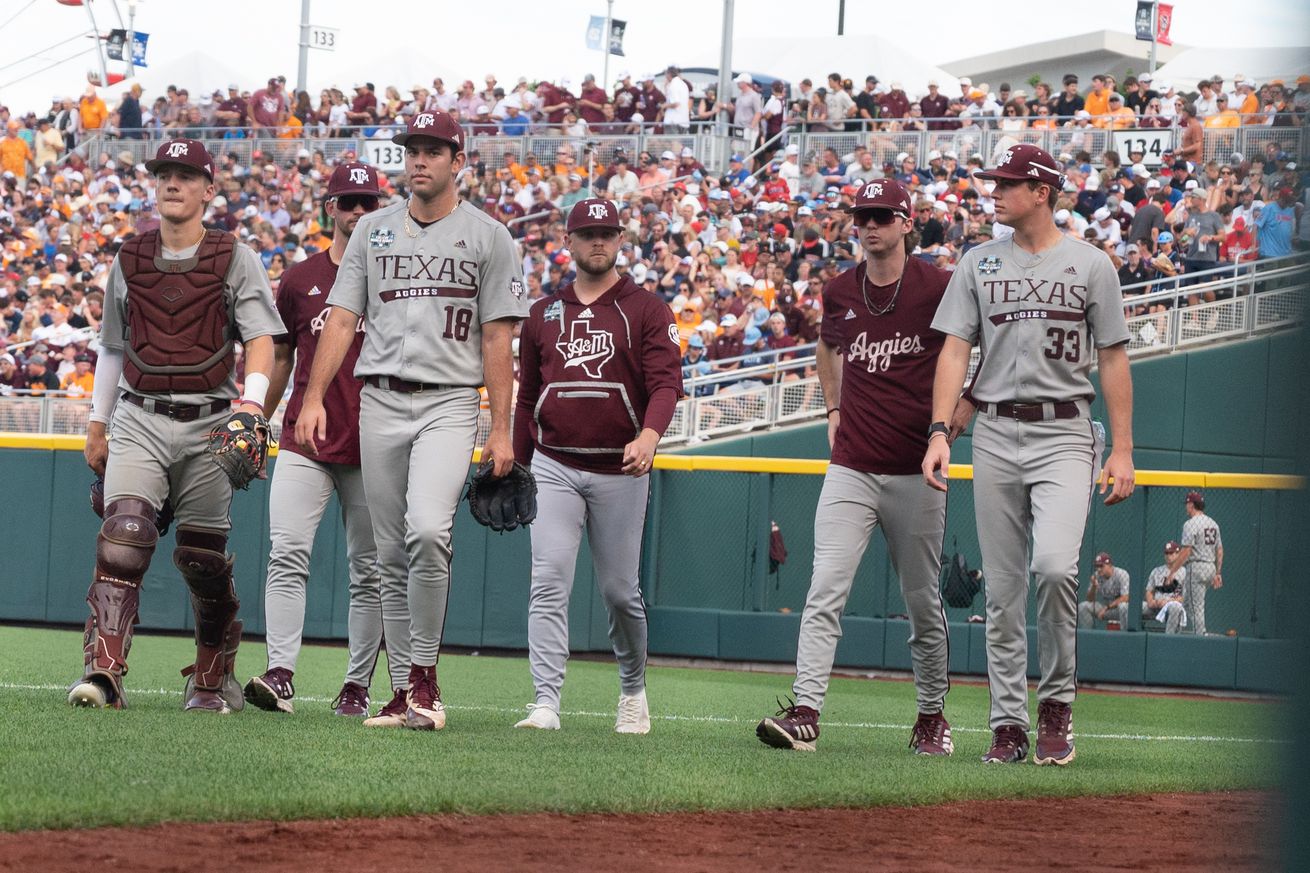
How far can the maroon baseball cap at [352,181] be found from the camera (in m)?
6.48

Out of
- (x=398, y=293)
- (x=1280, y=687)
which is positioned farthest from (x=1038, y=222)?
(x=1280, y=687)

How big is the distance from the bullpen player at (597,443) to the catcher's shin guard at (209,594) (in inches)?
44.1

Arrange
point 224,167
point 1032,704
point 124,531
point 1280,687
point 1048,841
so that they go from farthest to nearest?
point 224,167 → point 1032,704 → point 124,531 → point 1048,841 → point 1280,687

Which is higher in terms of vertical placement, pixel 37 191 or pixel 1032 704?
pixel 37 191

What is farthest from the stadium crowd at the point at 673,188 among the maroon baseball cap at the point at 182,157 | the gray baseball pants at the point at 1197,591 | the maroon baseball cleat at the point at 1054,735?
the maroon baseball cleat at the point at 1054,735

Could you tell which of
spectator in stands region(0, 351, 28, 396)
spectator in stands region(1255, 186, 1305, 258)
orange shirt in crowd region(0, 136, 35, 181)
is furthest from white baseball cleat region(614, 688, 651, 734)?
orange shirt in crowd region(0, 136, 35, 181)

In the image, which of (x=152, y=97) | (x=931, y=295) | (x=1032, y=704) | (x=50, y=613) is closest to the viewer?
(x=931, y=295)

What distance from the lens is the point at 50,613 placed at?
13.1 meters

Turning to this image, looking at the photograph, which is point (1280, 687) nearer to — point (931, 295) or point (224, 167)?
point (931, 295)

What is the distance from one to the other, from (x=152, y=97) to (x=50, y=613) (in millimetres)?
17354

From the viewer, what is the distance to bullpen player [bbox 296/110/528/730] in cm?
568

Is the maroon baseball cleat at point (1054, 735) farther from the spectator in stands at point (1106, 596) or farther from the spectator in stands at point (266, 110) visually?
the spectator in stands at point (266, 110)

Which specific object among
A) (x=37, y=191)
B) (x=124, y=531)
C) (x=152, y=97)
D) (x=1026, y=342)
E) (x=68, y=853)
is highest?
(x=152, y=97)

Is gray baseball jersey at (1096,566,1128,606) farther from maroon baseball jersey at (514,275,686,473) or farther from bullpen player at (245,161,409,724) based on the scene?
bullpen player at (245,161,409,724)
